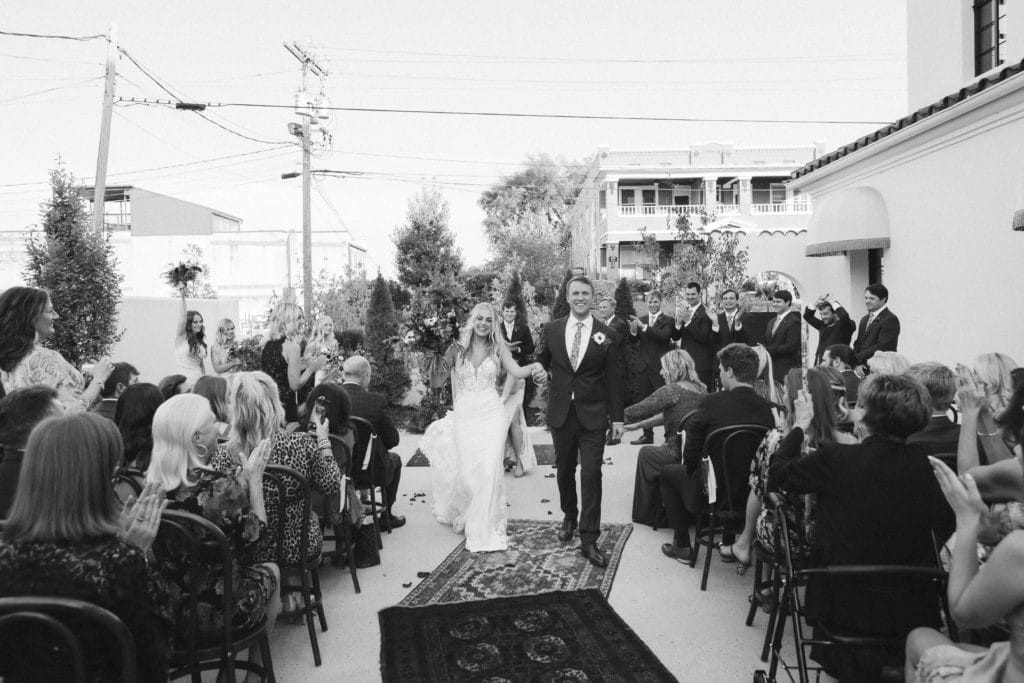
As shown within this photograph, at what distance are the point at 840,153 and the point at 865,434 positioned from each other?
9.64 meters

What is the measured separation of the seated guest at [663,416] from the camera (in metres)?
5.70

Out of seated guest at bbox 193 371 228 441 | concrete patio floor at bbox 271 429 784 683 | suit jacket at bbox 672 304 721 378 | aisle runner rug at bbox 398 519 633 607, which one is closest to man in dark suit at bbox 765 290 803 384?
suit jacket at bbox 672 304 721 378

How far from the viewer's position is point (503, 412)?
5957 millimetres

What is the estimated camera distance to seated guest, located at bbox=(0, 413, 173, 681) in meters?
2.06

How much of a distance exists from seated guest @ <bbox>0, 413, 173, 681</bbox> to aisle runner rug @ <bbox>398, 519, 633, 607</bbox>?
99.3 inches

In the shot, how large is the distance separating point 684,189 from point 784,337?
1230 inches

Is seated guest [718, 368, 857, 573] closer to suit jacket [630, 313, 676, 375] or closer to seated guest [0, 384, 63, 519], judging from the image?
seated guest [0, 384, 63, 519]

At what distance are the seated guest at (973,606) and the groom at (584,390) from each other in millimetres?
2882

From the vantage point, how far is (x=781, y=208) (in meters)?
37.7

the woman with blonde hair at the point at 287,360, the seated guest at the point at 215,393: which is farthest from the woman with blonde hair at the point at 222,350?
the seated guest at the point at 215,393

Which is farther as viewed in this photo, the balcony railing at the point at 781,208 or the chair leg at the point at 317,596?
the balcony railing at the point at 781,208

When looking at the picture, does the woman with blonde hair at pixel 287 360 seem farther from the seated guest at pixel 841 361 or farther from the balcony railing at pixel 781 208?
the balcony railing at pixel 781 208

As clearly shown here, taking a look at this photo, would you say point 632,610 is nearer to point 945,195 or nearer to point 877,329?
point 877,329

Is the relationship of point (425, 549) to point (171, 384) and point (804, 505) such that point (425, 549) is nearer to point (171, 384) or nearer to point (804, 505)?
point (171, 384)
